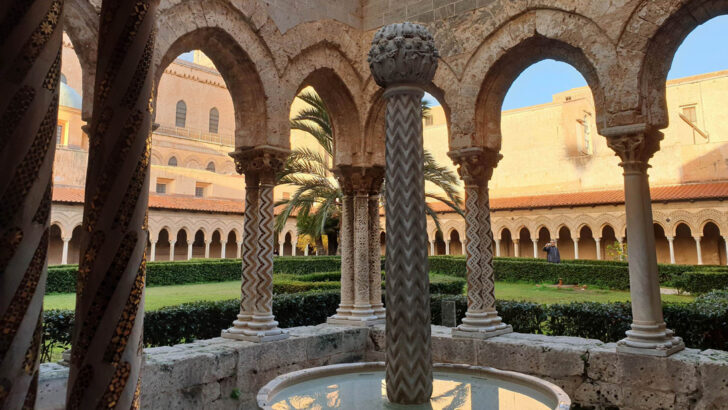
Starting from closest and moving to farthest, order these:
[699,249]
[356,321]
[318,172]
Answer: [356,321], [318,172], [699,249]

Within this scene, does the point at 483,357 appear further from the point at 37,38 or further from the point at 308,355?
the point at 37,38

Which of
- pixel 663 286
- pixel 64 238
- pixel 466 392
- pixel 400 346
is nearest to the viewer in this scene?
pixel 400 346

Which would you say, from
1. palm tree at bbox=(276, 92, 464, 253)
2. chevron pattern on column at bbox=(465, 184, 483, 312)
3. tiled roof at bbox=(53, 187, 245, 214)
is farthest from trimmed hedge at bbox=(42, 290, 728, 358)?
tiled roof at bbox=(53, 187, 245, 214)

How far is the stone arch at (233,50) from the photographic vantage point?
15.9 ft

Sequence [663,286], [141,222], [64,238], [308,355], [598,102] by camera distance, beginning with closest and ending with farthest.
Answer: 1. [141,222]
2. [598,102]
3. [308,355]
4. [663,286]
5. [64,238]

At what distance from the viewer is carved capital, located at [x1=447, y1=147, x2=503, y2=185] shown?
576cm

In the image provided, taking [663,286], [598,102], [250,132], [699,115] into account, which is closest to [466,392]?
[598,102]

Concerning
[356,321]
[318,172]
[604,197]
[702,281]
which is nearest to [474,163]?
[356,321]

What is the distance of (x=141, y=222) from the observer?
1.59m

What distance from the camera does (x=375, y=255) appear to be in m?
6.70

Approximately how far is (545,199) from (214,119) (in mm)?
27717

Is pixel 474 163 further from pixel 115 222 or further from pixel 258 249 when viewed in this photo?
pixel 115 222

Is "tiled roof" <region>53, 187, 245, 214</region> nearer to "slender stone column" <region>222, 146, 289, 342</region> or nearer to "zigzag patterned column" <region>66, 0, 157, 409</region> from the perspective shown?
"slender stone column" <region>222, 146, 289, 342</region>

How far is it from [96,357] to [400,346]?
1544mm
